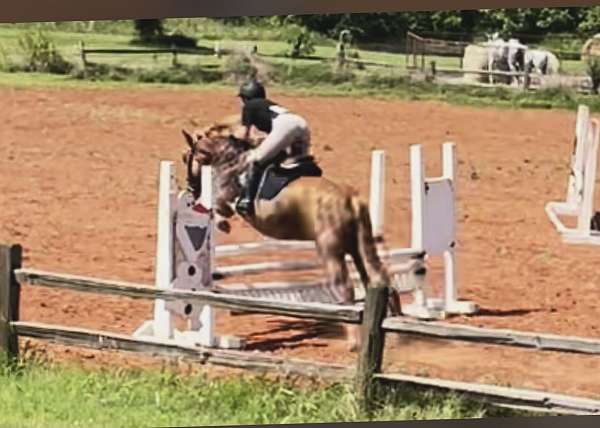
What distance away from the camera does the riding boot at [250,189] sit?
557cm

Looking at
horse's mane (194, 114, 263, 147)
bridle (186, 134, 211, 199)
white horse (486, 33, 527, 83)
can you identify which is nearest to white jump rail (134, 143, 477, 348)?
bridle (186, 134, 211, 199)

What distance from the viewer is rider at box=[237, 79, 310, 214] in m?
5.54

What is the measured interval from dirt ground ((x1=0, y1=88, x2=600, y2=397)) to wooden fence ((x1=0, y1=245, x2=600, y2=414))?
40 millimetres

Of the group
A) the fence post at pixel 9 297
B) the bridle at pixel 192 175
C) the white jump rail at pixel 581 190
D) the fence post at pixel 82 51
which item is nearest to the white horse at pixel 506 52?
the white jump rail at pixel 581 190

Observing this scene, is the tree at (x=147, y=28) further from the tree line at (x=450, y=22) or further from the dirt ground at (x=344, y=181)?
the dirt ground at (x=344, y=181)

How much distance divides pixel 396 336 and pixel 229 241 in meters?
0.67

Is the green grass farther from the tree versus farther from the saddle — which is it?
the saddle

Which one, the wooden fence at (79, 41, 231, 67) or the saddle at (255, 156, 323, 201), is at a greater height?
the wooden fence at (79, 41, 231, 67)

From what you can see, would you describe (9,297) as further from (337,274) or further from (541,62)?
(541,62)

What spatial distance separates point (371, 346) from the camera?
5539 millimetres

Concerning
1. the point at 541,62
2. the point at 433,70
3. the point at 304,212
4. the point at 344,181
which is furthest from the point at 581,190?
the point at 304,212

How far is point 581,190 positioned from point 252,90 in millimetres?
1205

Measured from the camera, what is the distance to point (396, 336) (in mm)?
5586

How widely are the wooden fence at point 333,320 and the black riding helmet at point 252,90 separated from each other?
2.29 feet
